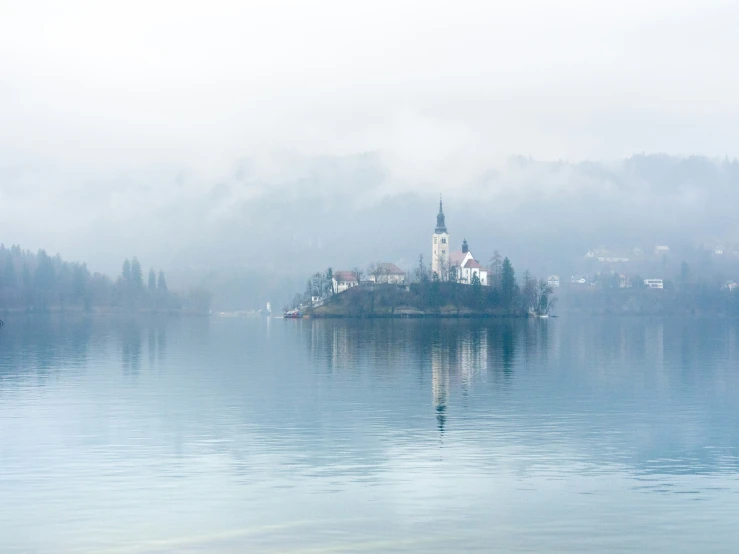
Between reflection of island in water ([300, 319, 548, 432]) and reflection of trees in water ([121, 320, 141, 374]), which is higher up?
reflection of trees in water ([121, 320, 141, 374])

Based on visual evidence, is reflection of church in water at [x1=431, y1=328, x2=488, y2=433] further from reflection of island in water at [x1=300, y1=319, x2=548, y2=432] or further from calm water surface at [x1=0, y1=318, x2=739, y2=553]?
calm water surface at [x1=0, y1=318, x2=739, y2=553]

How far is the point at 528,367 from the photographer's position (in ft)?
315

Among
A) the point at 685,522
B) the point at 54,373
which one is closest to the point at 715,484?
the point at 685,522

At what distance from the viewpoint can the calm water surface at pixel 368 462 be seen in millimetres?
30766

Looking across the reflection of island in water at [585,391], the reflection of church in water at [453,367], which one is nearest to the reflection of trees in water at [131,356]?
the reflection of island in water at [585,391]

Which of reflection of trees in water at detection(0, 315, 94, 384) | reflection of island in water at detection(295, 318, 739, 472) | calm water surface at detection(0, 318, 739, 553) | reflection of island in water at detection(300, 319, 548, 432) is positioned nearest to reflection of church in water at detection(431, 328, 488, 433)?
reflection of island in water at detection(300, 319, 548, 432)

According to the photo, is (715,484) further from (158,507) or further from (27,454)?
(27,454)

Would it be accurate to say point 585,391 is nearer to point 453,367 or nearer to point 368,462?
point 453,367

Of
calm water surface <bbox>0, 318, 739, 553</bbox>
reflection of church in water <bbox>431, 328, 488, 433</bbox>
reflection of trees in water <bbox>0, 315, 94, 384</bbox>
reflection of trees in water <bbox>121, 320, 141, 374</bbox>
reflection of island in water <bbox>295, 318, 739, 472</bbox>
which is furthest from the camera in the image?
reflection of trees in water <bbox>121, 320, 141, 374</bbox>

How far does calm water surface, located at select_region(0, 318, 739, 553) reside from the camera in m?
30.8

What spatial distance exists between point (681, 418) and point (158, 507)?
3610 cm

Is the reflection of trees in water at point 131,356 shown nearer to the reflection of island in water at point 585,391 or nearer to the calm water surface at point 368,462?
the calm water surface at point 368,462

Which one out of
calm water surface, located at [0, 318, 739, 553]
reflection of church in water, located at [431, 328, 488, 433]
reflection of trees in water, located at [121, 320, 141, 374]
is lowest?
calm water surface, located at [0, 318, 739, 553]

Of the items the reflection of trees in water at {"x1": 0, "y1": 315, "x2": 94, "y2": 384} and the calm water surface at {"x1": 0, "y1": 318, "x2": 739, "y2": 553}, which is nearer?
the calm water surface at {"x1": 0, "y1": 318, "x2": 739, "y2": 553}
